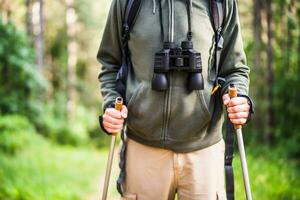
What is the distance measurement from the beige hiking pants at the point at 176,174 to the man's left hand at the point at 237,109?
10.7 inches

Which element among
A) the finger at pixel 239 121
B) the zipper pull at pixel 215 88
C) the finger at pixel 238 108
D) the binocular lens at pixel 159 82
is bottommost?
the finger at pixel 239 121

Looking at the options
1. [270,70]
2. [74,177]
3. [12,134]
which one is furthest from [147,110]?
[270,70]

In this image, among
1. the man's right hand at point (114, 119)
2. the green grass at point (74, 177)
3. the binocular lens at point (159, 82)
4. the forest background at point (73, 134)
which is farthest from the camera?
the forest background at point (73, 134)

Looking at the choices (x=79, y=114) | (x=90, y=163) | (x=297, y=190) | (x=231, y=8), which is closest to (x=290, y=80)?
(x=297, y=190)

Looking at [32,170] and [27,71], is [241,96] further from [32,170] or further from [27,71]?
[27,71]

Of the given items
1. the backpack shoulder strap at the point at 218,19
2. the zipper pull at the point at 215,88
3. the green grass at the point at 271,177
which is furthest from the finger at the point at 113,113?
the green grass at the point at 271,177

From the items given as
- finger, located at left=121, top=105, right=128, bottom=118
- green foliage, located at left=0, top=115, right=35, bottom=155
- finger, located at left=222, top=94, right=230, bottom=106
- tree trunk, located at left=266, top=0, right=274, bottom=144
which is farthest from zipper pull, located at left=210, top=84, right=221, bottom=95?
tree trunk, located at left=266, top=0, right=274, bottom=144

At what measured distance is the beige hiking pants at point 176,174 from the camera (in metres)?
2.80

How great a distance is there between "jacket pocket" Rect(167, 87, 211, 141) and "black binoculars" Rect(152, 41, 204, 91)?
0.07 metres

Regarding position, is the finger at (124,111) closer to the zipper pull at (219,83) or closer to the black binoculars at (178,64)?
the black binoculars at (178,64)

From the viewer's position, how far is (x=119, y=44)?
9.71ft

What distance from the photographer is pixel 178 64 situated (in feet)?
8.81

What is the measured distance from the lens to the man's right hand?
272cm

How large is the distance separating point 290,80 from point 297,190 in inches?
154
